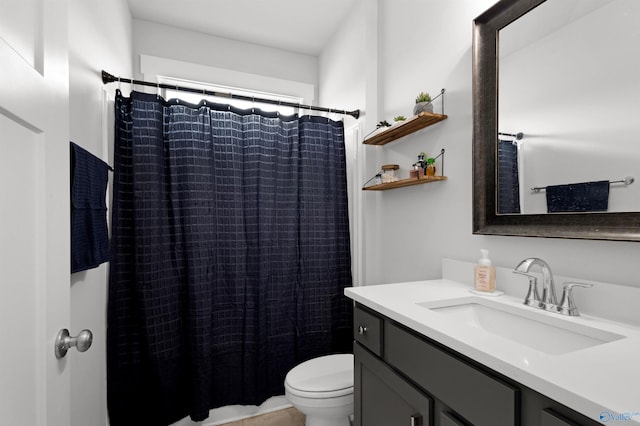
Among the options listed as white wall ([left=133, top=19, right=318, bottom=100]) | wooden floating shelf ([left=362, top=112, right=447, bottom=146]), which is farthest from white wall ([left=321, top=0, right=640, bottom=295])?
white wall ([left=133, top=19, right=318, bottom=100])

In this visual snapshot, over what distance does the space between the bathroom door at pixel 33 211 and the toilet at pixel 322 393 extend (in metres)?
0.97

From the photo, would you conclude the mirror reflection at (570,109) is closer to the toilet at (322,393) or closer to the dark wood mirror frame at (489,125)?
the dark wood mirror frame at (489,125)

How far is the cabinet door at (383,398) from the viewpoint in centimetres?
88

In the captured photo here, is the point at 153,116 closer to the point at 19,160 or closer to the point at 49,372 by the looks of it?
the point at 19,160

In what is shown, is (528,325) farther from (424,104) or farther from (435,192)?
(424,104)

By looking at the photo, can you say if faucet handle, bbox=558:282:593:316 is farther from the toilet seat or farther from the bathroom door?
the bathroom door

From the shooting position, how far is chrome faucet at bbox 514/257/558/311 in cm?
95

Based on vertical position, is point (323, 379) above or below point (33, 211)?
below

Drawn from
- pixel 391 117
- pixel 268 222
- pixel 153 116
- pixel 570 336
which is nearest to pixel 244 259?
pixel 268 222

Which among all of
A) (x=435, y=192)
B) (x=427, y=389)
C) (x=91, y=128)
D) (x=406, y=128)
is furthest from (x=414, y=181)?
(x=91, y=128)

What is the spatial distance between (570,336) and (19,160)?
1.37 metres

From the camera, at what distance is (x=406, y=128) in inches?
63.0

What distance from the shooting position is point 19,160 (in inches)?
22.9

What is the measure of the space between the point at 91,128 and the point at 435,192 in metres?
1.66
